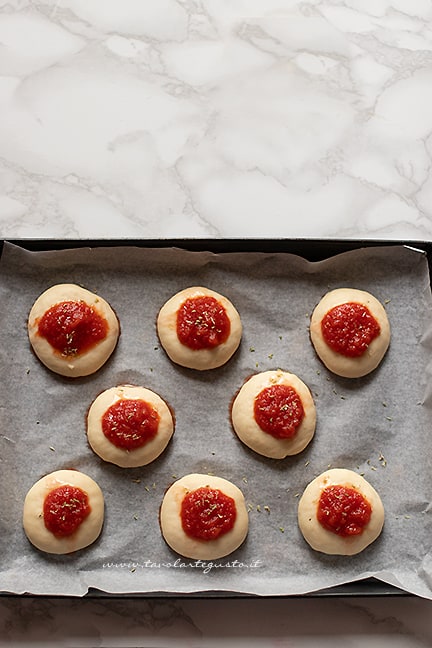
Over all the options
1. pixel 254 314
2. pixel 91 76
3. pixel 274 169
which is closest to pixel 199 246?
pixel 254 314

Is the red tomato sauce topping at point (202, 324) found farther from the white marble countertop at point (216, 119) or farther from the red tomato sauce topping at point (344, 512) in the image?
the red tomato sauce topping at point (344, 512)

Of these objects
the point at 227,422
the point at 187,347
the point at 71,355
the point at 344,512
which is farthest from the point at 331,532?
the point at 71,355

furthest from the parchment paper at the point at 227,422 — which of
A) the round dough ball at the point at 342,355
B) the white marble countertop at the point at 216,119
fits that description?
the white marble countertop at the point at 216,119

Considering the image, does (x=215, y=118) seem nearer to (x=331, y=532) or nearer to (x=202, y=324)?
(x=202, y=324)

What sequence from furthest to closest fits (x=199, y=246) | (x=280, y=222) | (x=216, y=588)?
(x=280, y=222)
(x=199, y=246)
(x=216, y=588)

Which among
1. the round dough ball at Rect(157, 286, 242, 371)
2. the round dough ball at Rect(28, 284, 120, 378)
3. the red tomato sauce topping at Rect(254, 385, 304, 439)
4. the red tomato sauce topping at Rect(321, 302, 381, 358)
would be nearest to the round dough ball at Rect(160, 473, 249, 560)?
the red tomato sauce topping at Rect(254, 385, 304, 439)

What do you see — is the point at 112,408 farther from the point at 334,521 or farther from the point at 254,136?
the point at 254,136
